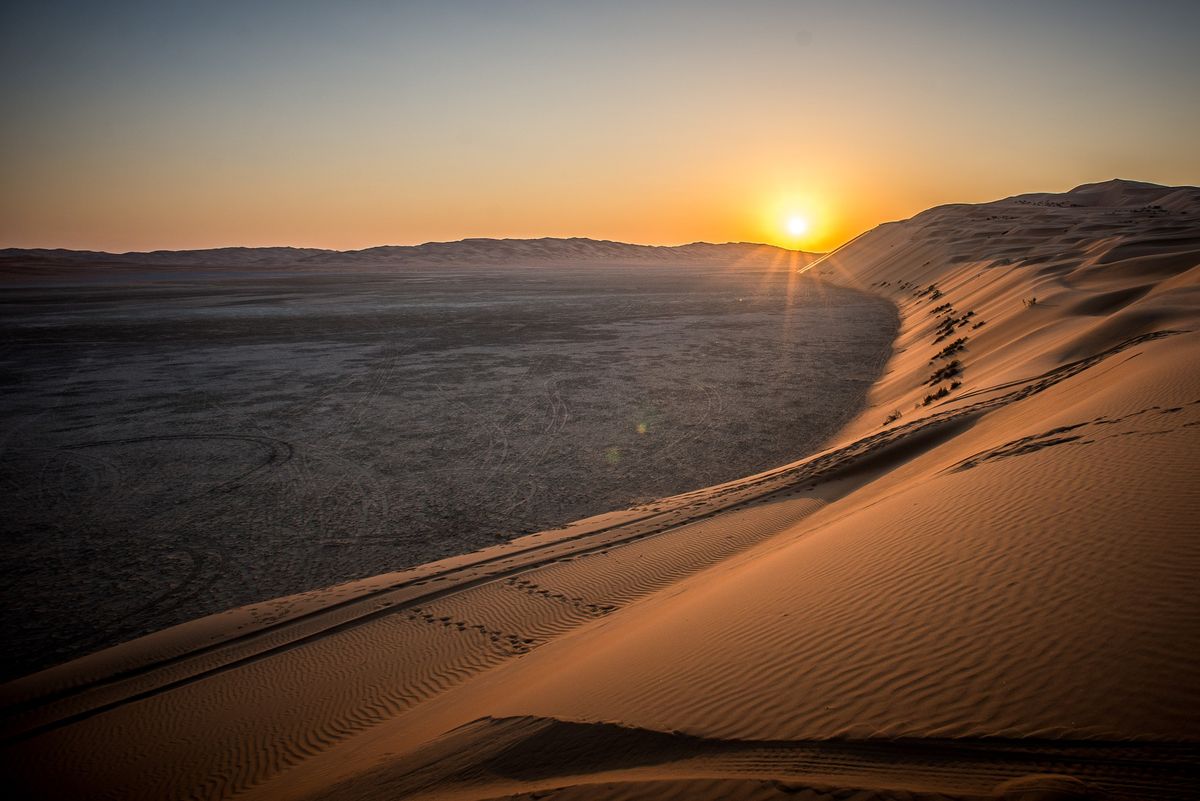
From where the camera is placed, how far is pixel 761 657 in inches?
145

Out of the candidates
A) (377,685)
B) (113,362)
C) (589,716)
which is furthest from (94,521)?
(113,362)

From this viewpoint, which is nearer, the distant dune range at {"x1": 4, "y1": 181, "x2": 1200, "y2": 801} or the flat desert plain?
the distant dune range at {"x1": 4, "y1": 181, "x2": 1200, "y2": 801}

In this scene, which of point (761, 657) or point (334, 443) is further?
point (334, 443)

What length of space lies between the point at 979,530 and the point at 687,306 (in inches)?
1317

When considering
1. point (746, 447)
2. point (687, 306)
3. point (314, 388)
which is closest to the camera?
point (746, 447)

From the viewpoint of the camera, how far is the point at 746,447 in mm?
10969

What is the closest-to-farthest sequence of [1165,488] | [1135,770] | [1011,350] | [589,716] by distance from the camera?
[1135,770] → [589,716] → [1165,488] → [1011,350]

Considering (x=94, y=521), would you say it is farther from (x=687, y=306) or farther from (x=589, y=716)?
(x=687, y=306)

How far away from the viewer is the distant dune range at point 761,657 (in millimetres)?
2646

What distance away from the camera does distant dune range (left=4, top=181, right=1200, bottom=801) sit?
8.68 feet

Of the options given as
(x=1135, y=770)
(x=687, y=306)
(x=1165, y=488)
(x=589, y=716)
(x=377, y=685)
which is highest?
(x=687, y=306)

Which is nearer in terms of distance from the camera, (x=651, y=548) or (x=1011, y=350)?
(x=651, y=548)

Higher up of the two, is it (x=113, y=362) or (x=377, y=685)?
(x=113, y=362)

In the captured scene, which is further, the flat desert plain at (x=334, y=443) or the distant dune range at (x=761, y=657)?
the flat desert plain at (x=334, y=443)
